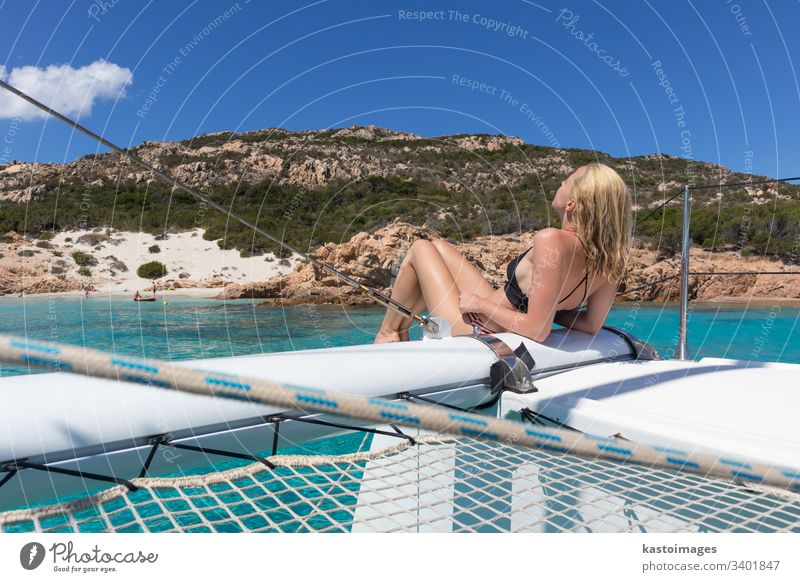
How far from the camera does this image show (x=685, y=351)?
6.95 ft

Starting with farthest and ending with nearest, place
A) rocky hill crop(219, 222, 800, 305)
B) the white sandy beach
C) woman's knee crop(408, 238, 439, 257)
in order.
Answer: the white sandy beach
rocky hill crop(219, 222, 800, 305)
woman's knee crop(408, 238, 439, 257)

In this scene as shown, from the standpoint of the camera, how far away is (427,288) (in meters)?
1.82

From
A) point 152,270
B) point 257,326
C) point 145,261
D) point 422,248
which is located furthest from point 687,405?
point 145,261

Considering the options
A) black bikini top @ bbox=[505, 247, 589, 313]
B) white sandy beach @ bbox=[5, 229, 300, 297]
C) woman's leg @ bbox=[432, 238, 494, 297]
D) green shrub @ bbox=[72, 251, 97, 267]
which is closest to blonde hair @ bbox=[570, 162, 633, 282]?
black bikini top @ bbox=[505, 247, 589, 313]

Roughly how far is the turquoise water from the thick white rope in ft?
13.3

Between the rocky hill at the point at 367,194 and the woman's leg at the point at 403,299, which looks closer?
the woman's leg at the point at 403,299

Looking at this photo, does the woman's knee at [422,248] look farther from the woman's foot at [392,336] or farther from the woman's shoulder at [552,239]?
the woman's shoulder at [552,239]

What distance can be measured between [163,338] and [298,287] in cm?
255

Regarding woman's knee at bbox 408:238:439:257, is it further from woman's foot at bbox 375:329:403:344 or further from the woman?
woman's foot at bbox 375:329:403:344

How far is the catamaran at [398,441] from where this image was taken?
677 millimetres

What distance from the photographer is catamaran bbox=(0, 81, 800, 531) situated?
2.22 ft

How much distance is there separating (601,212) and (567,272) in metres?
0.19

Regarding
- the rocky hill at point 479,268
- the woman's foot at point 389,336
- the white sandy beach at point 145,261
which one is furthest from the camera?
the white sandy beach at point 145,261

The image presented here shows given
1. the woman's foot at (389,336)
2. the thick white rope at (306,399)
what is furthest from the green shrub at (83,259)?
the thick white rope at (306,399)
